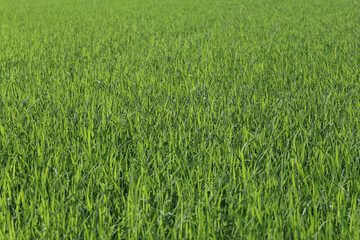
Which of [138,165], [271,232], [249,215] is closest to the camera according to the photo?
[271,232]

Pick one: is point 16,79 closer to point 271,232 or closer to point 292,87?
point 292,87

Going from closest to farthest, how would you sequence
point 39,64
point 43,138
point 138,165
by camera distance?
point 138,165 < point 43,138 < point 39,64

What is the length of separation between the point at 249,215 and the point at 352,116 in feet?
4.62

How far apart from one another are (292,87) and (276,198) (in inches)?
72.7

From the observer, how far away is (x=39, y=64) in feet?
14.6

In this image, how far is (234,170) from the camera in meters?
1.70

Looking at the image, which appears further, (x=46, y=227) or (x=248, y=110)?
(x=248, y=110)

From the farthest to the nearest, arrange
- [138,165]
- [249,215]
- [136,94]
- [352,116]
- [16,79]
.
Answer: [16,79] → [136,94] → [352,116] → [138,165] → [249,215]

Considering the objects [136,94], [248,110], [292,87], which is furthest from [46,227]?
[292,87]

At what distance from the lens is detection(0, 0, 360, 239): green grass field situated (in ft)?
4.65

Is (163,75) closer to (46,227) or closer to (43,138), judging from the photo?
(43,138)

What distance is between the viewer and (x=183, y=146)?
210cm

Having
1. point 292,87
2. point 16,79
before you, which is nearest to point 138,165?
point 292,87

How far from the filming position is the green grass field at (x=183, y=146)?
142 cm
